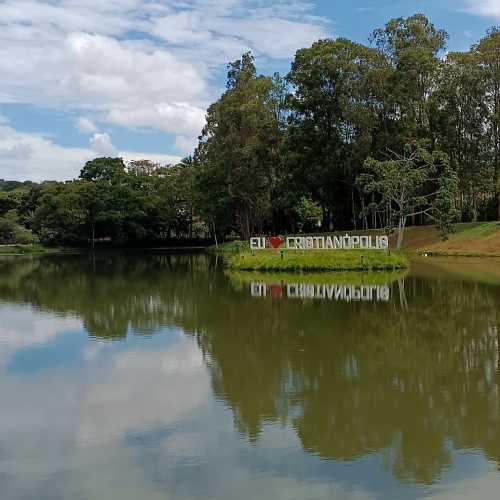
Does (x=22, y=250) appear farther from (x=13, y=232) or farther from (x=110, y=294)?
(x=110, y=294)

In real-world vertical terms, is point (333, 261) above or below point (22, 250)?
below

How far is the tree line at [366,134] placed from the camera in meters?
→ 42.1

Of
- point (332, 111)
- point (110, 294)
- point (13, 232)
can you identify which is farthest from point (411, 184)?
point (13, 232)

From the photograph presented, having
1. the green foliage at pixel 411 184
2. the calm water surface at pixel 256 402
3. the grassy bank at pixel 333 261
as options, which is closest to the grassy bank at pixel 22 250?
the green foliage at pixel 411 184

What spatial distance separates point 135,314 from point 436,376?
1085 cm

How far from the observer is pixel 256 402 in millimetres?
9406

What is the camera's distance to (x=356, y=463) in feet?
23.3

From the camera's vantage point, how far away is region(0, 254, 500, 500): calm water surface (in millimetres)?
6738

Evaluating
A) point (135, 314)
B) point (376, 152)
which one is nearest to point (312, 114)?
point (376, 152)

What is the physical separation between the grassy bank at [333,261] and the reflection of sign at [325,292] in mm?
5436

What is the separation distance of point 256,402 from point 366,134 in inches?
1402

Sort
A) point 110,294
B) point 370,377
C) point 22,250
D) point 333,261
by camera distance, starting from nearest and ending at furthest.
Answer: point 370,377 < point 110,294 < point 333,261 < point 22,250

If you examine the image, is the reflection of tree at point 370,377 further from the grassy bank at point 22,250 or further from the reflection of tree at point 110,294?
the grassy bank at point 22,250

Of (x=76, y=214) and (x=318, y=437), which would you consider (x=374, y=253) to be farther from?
(x=76, y=214)
